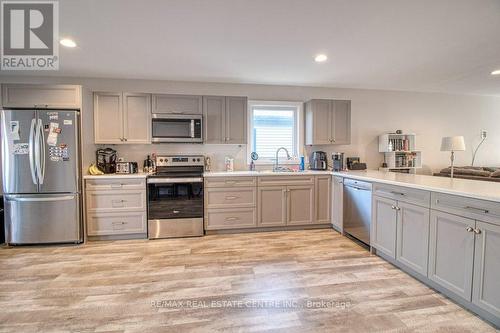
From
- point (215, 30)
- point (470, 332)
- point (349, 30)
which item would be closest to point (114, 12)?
point (215, 30)

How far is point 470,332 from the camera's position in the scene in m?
1.73

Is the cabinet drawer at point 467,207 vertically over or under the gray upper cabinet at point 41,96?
under

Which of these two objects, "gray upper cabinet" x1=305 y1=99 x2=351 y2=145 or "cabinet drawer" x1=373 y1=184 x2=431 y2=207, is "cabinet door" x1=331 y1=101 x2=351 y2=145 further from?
"cabinet drawer" x1=373 y1=184 x2=431 y2=207

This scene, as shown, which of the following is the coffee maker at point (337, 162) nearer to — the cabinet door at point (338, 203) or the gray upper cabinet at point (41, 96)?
the cabinet door at point (338, 203)

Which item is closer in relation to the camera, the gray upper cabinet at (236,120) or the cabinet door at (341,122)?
the gray upper cabinet at (236,120)

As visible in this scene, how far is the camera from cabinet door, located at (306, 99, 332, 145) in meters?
4.23

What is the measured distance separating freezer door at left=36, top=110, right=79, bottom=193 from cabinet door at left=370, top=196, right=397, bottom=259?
3858mm

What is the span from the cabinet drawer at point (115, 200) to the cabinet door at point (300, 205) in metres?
2.18

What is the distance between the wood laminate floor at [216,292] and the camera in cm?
183

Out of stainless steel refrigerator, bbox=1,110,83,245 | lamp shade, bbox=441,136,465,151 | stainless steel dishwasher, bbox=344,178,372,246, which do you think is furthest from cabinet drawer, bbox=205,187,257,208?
lamp shade, bbox=441,136,465,151

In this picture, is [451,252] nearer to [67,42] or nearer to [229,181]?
[229,181]

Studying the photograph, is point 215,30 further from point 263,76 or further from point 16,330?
point 16,330

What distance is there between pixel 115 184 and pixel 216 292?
7.26 ft

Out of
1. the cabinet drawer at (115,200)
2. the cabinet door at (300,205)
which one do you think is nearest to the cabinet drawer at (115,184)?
the cabinet drawer at (115,200)
